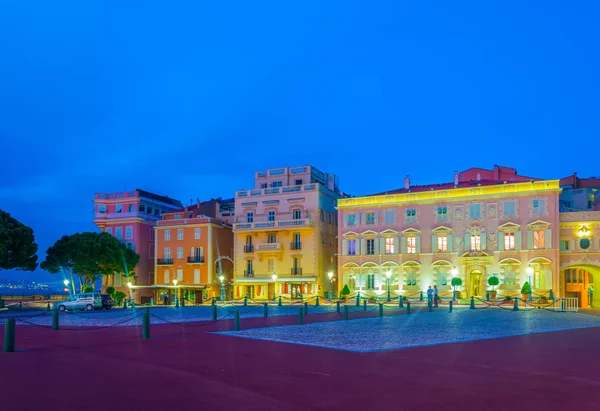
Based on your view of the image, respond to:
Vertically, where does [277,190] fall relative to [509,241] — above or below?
above

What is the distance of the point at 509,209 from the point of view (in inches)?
2124

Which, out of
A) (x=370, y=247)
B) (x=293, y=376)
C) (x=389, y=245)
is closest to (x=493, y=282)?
(x=389, y=245)

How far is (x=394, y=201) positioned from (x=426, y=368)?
47234mm

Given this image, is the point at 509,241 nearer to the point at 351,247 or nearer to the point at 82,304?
the point at 351,247

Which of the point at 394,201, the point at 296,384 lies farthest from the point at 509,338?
the point at 394,201

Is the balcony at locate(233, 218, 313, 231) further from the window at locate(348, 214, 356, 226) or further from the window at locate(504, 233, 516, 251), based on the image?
the window at locate(504, 233, 516, 251)

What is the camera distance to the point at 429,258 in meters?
56.6

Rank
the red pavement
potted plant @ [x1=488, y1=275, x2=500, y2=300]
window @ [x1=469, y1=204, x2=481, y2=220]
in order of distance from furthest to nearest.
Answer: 1. window @ [x1=469, y1=204, x2=481, y2=220]
2. potted plant @ [x1=488, y1=275, x2=500, y2=300]
3. the red pavement

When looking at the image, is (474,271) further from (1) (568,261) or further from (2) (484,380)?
(2) (484,380)

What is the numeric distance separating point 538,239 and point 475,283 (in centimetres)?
682

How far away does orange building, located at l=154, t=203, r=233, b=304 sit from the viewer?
67.1 metres

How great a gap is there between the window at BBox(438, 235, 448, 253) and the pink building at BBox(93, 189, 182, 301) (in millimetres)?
33750

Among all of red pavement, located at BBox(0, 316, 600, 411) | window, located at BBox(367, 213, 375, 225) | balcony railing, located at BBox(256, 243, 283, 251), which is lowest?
red pavement, located at BBox(0, 316, 600, 411)

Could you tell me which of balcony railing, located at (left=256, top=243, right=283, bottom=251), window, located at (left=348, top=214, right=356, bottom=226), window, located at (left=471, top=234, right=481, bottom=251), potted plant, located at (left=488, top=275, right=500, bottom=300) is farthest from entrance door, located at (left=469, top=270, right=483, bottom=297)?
balcony railing, located at (left=256, top=243, right=283, bottom=251)
